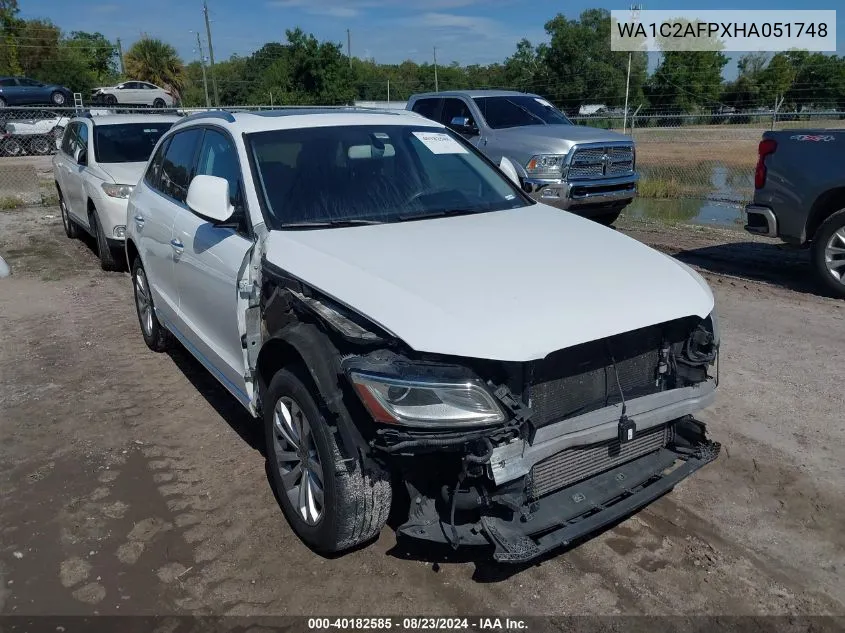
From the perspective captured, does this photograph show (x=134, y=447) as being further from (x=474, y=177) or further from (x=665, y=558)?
(x=665, y=558)

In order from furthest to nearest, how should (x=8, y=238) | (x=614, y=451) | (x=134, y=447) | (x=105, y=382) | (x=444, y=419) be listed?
(x=8, y=238) → (x=105, y=382) → (x=134, y=447) → (x=614, y=451) → (x=444, y=419)

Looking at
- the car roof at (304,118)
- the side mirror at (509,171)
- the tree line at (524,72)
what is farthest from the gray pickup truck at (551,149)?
the tree line at (524,72)

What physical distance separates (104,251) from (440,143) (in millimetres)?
5791

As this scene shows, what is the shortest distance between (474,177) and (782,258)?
6.09 m

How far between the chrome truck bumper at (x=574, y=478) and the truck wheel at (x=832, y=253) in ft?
15.6

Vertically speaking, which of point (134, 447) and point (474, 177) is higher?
point (474, 177)

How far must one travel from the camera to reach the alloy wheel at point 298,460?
3.21 metres

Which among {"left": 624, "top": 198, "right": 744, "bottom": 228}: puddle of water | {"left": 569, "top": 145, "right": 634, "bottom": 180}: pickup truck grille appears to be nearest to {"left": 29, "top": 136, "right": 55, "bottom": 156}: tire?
{"left": 624, "top": 198, "right": 744, "bottom": 228}: puddle of water

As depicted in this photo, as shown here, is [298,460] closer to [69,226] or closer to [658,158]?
[69,226]

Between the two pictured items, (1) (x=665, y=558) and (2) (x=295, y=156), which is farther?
(2) (x=295, y=156)

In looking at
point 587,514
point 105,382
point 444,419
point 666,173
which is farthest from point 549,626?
point 666,173

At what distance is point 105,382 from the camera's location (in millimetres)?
5547

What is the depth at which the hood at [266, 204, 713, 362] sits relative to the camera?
9.09 ft

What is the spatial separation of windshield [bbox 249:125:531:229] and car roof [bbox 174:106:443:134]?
0.07m
